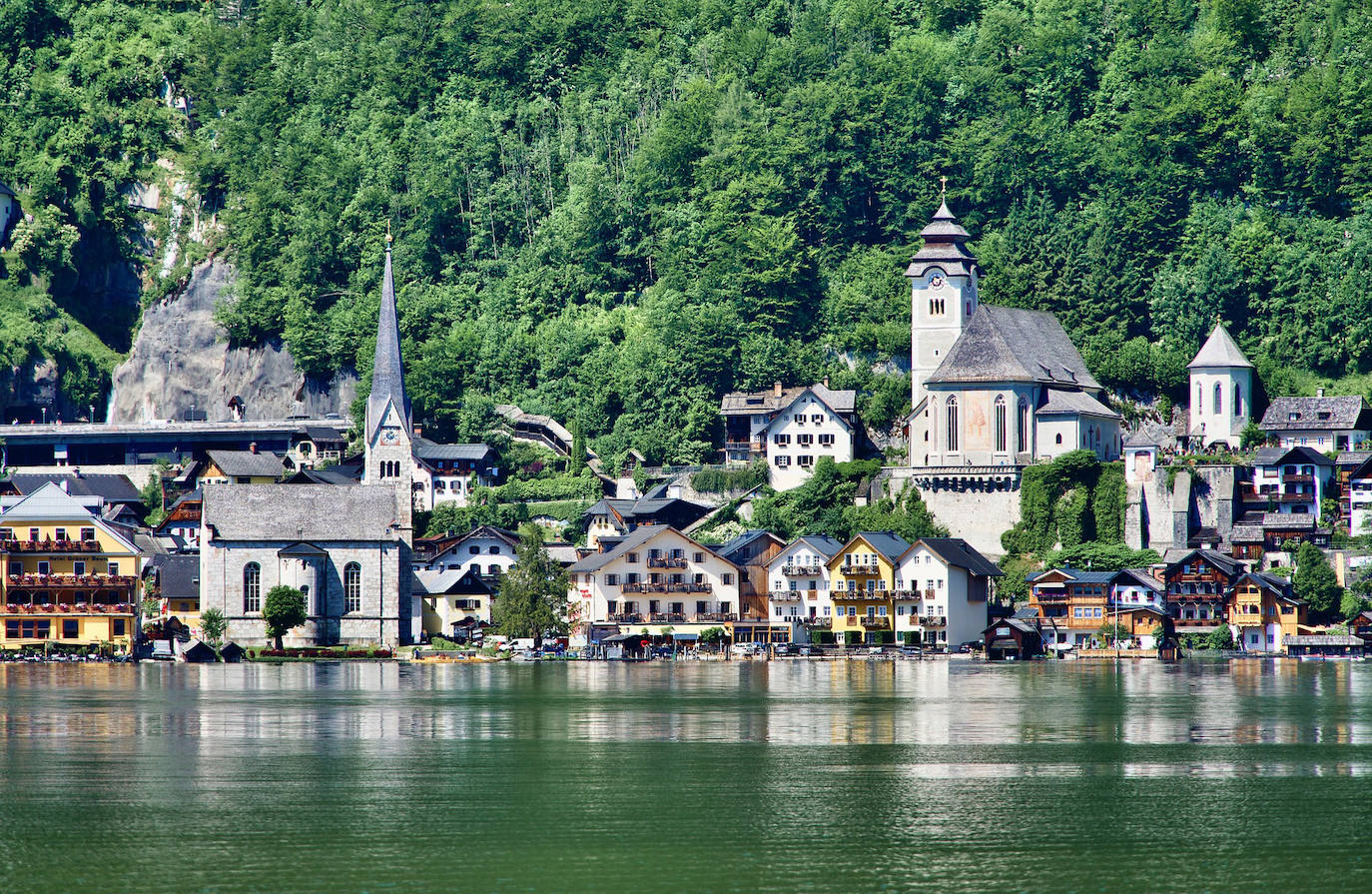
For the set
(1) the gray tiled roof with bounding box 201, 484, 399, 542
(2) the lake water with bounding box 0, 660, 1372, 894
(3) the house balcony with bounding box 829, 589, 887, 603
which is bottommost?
(2) the lake water with bounding box 0, 660, 1372, 894

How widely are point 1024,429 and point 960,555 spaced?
9314 mm

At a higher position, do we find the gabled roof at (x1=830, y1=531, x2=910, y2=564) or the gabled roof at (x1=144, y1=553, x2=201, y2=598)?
the gabled roof at (x1=830, y1=531, x2=910, y2=564)

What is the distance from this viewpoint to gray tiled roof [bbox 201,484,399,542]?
9344cm

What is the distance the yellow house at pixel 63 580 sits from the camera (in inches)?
3519

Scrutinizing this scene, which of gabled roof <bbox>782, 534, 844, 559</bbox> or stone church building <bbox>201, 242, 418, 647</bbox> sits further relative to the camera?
gabled roof <bbox>782, 534, 844, 559</bbox>

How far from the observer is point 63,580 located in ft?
294

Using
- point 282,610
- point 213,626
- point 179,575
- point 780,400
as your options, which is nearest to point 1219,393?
point 780,400

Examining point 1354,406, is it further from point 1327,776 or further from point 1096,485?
point 1327,776

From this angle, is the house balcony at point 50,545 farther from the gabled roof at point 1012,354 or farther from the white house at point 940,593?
the gabled roof at point 1012,354

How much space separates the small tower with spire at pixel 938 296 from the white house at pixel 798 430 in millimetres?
3926

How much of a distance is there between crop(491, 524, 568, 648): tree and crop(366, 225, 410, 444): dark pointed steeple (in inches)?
735

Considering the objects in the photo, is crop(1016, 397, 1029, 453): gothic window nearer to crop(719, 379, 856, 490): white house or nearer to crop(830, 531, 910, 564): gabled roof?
crop(830, 531, 910, 564): gabled roof

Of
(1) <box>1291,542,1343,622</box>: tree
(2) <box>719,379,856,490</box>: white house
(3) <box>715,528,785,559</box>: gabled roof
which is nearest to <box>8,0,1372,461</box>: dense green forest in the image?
(2) <box>719,379,856,490</box>: white house

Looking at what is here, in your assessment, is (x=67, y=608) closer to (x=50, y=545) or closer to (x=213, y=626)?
(x=50, y=545)
